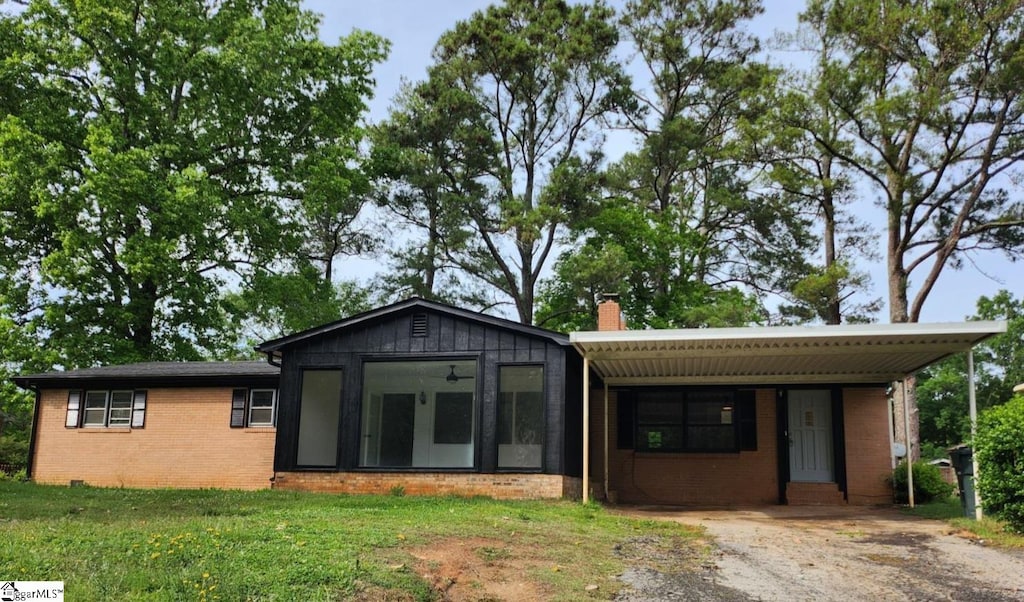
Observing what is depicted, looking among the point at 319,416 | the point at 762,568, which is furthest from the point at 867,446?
the point at 319,416

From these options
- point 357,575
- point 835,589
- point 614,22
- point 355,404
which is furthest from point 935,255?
point 357,575

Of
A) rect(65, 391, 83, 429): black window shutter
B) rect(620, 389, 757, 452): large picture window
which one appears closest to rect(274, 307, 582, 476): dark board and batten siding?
rect(620, 389, 757, 452): large picture window

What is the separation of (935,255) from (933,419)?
21.6 m

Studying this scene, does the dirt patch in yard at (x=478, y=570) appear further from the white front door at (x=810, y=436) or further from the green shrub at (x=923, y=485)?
the green shrub at (x=923, y=485)

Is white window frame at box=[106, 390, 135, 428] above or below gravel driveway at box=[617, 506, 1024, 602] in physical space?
above

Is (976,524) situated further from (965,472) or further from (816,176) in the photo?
(816,176)

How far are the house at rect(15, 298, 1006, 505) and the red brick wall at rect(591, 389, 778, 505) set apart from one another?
27 millimetres

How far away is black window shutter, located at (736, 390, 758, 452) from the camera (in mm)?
15875

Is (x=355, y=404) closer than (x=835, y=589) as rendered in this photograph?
No

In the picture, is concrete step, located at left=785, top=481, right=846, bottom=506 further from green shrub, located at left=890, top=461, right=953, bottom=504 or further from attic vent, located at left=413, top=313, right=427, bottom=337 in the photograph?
attic vent, located at left=413, top=313, right=427, bottom=337

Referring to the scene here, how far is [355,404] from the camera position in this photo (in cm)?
1437

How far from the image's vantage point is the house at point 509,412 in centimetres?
1328

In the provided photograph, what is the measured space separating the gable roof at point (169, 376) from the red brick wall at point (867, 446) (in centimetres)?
1077

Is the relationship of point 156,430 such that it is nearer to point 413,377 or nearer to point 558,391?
point 413,377
